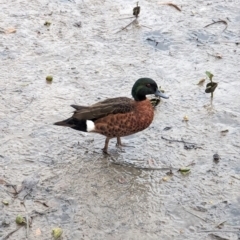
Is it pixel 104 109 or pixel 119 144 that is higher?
pixel 104 109

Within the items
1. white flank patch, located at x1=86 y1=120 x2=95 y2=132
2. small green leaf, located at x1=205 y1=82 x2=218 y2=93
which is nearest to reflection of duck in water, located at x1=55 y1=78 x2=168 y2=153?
white flank patch, located at x1=86 y1=120 x2=95 y2=132

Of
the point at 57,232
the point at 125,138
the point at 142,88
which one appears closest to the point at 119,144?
the point at 125,138

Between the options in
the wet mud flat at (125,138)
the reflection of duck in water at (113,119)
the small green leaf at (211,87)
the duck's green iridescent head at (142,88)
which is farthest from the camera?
the small green leaf at (211,87)

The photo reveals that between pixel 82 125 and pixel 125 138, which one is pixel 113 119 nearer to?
pixel 82 125

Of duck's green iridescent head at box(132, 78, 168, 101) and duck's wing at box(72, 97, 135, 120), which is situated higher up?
duck's green iridescent head at box(132, 78, 168, 101)

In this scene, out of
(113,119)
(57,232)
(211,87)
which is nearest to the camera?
(57,232)

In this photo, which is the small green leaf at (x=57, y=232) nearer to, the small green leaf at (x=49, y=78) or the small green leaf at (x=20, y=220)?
the small green leaf at (x=20, y=220)

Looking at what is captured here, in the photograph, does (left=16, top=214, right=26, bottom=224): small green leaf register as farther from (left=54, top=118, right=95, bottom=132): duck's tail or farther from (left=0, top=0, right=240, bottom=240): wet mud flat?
(left=54, top=118, right=95, bottom=132): duck's tail

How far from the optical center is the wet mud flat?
174 inches

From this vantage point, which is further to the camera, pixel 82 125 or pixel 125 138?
pixel 125 138

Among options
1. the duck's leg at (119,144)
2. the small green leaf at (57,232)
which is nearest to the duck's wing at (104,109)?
the duck's leg at (119,144)

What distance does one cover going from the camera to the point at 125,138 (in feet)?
17.9

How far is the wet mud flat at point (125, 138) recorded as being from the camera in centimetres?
442

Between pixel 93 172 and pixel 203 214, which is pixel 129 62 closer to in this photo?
pixel 93 172
